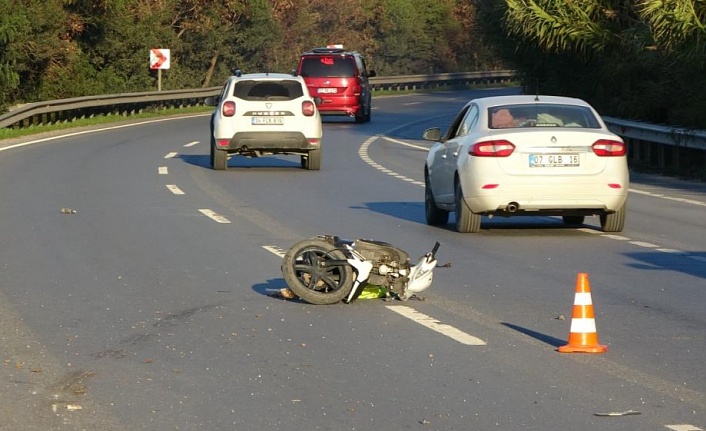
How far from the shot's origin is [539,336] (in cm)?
983

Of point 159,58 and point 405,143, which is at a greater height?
point 159,58

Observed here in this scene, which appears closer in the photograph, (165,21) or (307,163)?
(307,163)

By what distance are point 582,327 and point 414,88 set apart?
225 feet

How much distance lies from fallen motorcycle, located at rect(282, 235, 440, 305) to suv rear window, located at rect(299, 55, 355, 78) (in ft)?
114

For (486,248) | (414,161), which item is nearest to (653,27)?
(414,161)

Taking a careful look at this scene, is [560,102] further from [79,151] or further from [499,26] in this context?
[499,26]

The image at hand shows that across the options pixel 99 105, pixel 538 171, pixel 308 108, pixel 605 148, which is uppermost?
pixel 605 148

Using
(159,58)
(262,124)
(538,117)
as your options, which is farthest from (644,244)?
(159,58)

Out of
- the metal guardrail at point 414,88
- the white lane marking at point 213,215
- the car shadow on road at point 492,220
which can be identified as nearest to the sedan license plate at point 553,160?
the car shadow on road at point 492,220

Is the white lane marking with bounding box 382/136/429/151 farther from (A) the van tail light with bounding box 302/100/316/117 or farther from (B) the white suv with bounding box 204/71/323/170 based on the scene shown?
(B) the white suv with bounding box 204/71/323/170

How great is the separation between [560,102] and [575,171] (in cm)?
105

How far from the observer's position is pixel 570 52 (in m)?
37.0

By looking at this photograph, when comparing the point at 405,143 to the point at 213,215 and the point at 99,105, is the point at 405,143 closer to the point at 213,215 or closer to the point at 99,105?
the point at 99,105

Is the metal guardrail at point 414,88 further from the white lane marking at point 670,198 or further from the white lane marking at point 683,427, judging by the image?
the white lane marking at point 683,427
